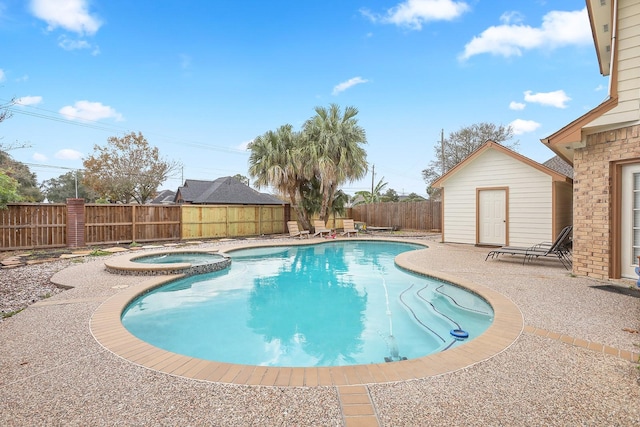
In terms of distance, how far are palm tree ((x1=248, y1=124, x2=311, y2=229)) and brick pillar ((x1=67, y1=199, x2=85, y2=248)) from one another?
7.50m

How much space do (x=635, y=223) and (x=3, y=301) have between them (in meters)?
11.0

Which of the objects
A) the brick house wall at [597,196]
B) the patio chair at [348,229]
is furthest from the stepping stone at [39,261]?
the brick house wall at [597,196]

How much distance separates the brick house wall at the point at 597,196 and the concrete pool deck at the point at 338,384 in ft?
8.32

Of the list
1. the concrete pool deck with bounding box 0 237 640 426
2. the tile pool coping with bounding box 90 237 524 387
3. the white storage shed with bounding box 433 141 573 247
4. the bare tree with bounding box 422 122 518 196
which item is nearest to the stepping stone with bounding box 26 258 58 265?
the concrete pool deck with bounding box 0 237 640 426

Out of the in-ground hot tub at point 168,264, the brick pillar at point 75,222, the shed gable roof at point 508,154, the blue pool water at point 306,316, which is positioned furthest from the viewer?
the brick pillar at point 75,222

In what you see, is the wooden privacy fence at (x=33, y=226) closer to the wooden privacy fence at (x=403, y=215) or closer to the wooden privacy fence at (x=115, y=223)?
the wooden privacy fence at (x=115, y=223)

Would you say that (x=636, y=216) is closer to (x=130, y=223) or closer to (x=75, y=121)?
(x=130, y=223)

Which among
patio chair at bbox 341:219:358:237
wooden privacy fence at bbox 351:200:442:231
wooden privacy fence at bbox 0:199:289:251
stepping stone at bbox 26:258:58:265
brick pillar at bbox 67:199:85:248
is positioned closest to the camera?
stepping stone at bbox 26:258:58:265

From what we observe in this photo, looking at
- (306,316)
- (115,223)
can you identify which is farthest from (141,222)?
A: (306,316)

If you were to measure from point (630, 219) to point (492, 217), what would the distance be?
610 cm

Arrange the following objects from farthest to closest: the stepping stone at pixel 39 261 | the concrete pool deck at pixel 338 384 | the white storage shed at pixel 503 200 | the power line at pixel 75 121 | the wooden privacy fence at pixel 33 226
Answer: the power line at pixel 75 121
the wooden privacy fence at pixel 33 226
the white storage shed at pixel 503 200
the stepping stone at pixel 39 261
the concrete pool deck at pixel 338 384

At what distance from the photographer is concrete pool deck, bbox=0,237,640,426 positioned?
7.52 feet

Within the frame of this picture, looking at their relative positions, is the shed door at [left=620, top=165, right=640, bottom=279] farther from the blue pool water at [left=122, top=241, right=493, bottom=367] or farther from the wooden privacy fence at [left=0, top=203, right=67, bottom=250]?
the wooden privacy fence at [left=0, top=203, right=67, bottom=250]

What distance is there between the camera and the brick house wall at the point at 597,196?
6.05m
